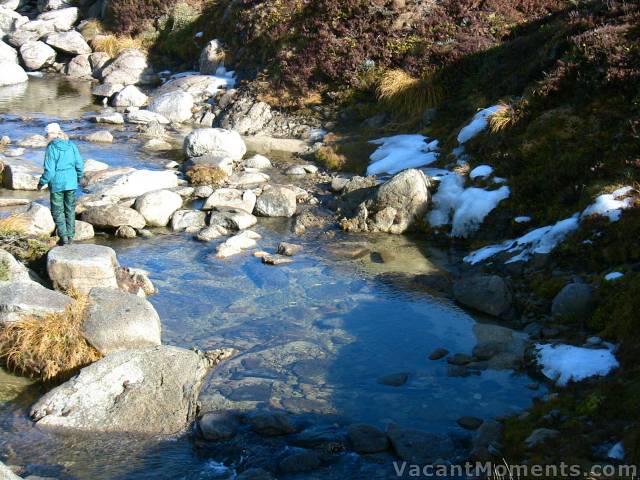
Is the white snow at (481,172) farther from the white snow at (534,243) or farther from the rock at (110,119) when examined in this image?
the rock at (110,119)

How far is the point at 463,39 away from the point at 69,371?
1734cm

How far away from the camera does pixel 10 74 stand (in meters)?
31.8

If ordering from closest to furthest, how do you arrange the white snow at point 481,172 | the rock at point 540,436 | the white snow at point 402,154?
the rock at point 540,436 → the white snow at point 481,172 → the white snow at point 402,154

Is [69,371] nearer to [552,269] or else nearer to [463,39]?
[552,269]

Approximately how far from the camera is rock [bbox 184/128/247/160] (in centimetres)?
2070

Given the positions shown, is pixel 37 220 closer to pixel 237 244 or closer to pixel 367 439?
pixel 237 244

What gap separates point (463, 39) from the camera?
22234mm

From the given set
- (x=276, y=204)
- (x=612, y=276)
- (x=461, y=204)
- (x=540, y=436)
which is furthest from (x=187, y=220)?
(x=540, y=436)

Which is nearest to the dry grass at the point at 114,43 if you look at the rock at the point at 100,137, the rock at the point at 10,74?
the rock at the point at 10,74

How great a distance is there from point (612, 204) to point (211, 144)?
12354mm


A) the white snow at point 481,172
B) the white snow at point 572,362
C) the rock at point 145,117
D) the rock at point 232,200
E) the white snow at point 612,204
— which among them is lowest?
the white snow at point 572,362

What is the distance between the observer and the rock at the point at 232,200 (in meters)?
16.9

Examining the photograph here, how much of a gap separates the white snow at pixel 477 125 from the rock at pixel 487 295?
621 cm

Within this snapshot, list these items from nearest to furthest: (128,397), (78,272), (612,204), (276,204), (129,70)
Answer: (128,397)
(78,272)
(612,204)
(276,204)
(129,70)
